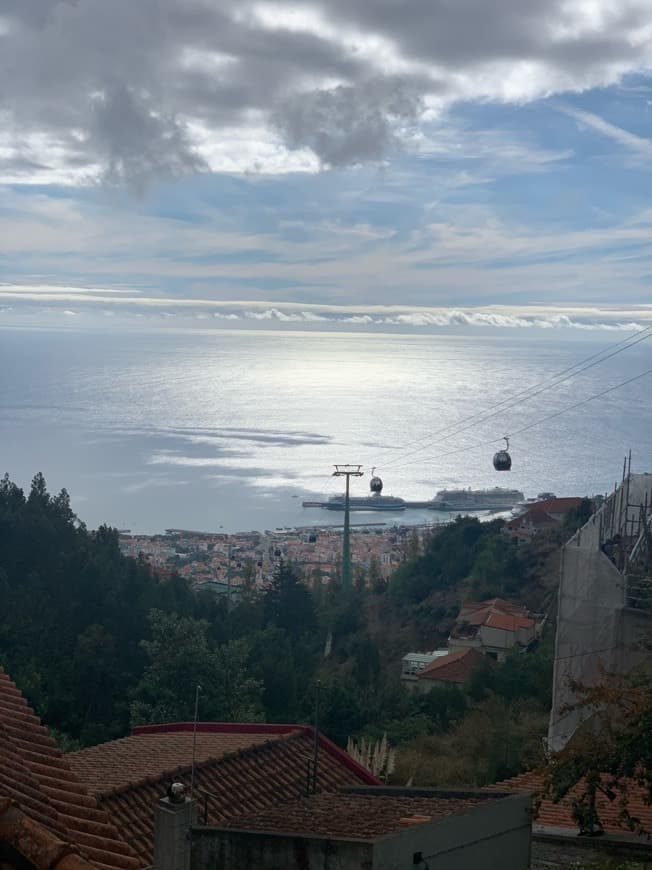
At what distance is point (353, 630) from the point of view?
26.3 metres

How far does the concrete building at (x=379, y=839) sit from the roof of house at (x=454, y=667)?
571 inches

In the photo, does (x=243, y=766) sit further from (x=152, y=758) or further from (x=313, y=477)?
(x=313, y=477)

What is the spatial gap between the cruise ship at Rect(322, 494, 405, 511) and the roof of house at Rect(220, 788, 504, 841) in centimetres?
4681

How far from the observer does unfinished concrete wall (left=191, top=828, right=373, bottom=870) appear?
3445mm

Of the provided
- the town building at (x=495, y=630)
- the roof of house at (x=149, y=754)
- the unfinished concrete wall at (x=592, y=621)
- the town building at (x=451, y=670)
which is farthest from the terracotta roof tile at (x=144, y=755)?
the town building at (x=495, y=630)

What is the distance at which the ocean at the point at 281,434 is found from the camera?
170 feet

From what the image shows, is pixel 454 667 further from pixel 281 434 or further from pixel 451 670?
pixel 281 434

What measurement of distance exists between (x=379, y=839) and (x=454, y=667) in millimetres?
16930

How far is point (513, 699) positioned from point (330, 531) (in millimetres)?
32167

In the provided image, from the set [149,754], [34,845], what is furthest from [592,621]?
[34,845]

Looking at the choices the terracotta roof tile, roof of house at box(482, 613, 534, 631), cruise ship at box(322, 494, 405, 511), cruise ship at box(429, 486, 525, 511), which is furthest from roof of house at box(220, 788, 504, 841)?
cruise ship at box(322, 494, 405, 511)

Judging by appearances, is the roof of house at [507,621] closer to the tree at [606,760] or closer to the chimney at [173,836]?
the tree at [606,760]

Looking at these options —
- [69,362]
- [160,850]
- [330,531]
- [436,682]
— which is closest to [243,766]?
[160,850]

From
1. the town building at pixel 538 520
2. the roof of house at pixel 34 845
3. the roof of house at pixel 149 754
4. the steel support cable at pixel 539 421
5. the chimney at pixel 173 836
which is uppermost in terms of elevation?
the steel support cable at pixel 539 421
